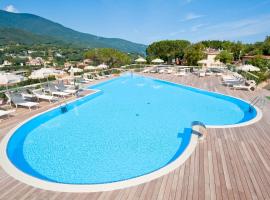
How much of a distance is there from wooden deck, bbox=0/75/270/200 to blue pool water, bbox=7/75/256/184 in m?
1.20

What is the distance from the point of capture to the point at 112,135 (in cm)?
714

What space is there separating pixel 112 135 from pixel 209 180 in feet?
13.2

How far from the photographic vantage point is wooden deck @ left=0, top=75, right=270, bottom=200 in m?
3.35

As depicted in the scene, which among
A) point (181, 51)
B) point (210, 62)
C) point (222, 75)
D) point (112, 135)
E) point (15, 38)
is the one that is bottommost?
point (112, 135)

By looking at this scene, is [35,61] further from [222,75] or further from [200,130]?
[200,130]

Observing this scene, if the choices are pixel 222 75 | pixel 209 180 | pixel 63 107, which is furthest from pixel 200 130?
pixel 222 75

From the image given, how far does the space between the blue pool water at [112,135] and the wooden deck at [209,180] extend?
120cm

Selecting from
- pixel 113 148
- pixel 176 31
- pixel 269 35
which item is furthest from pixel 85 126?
pixel 269 35

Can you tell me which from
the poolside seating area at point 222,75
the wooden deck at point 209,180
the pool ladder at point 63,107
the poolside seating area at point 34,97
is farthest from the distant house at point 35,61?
the wooden deck at point 209,180

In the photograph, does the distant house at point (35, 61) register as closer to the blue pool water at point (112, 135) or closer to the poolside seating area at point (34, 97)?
the poolside seating area at point (34, 97)

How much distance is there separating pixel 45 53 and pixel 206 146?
3092 inches

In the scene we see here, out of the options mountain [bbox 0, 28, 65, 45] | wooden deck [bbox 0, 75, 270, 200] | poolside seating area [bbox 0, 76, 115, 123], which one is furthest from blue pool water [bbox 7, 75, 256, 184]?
mountain [bbox 0, 28, 65, 45]

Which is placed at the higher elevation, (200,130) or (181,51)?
(181,51)

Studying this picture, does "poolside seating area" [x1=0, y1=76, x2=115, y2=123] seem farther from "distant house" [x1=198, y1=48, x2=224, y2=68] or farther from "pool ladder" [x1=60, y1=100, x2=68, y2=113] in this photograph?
"distant house" [x1=198, y1=48, x2=224, y2=68]
